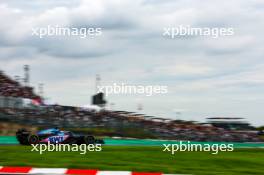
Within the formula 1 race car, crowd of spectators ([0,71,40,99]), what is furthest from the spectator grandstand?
the formula 1 race car

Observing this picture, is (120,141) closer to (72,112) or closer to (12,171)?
(72,112)

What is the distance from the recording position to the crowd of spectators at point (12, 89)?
30312 mm

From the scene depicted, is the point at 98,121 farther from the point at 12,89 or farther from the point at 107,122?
the point at 12,89

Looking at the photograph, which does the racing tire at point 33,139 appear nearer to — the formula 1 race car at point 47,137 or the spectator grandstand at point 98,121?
the formula 1 race car at point 47,137

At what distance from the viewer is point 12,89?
104ft

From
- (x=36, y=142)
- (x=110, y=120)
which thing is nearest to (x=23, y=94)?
(x=110, y=120)

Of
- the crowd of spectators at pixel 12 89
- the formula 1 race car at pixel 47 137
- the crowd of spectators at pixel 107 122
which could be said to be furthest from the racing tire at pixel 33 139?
the crowd of spectators at pixel 12 89

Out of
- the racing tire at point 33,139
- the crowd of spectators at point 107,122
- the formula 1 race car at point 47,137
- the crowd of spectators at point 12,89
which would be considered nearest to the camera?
the racing tire at point 33,139

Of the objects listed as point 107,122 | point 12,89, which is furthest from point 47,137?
point 12,89

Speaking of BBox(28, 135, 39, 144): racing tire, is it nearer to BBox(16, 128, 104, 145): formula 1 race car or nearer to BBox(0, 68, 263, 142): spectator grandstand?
BBox(16, 128, 104, 145): formula 1 race car

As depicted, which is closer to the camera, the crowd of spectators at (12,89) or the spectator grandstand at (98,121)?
the spectator grandstand at (98,121)

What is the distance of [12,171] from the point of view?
23.0 ft

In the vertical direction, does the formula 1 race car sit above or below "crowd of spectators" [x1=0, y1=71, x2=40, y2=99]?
below

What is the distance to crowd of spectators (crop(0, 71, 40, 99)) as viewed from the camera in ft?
99.5
